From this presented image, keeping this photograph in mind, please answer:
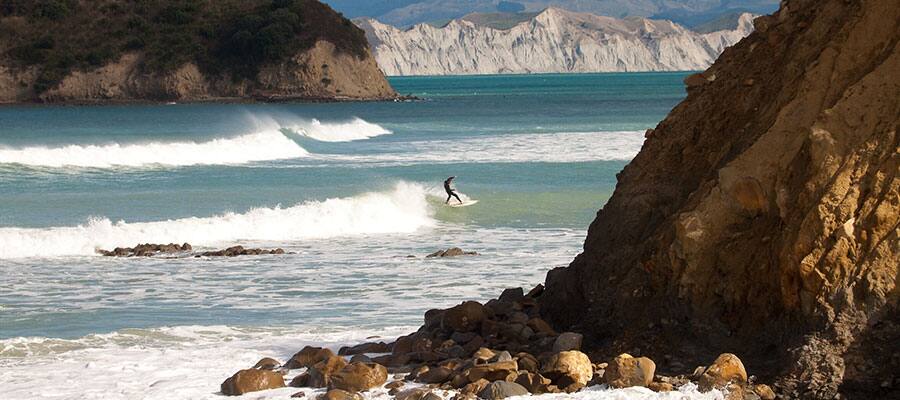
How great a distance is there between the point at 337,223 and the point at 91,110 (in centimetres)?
7060

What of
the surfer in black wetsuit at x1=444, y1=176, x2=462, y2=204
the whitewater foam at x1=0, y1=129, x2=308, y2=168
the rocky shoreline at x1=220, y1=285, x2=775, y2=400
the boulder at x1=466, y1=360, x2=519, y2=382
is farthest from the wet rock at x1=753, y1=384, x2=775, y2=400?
the whitewater foam at x1=0, y1=129, x2=308, y2=168

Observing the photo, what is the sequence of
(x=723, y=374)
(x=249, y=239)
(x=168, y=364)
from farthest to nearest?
(x=249, y=239) < (x=168, y=364) < (x=723, y=374)

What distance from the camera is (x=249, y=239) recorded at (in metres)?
22.7

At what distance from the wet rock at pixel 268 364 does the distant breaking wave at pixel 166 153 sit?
30.5 m

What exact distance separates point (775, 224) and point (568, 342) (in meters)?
1.61

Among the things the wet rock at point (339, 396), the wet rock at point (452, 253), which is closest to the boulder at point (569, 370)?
the wet rock at point (339, 396)

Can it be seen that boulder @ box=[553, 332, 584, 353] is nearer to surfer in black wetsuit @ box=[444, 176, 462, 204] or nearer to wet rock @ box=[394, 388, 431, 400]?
wet rock @ box=[394, 388, 431, 400]

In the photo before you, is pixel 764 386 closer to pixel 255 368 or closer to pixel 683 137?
pixel 683 137

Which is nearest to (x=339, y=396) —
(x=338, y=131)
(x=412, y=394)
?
(x=412, y=394)

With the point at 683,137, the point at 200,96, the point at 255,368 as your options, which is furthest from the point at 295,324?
the point at 200,96

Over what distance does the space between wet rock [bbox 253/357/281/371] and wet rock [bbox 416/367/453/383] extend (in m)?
1.31

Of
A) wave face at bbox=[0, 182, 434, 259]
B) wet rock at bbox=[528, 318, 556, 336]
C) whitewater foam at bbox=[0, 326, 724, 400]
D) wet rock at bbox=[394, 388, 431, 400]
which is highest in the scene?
wet rock at bbox=[528, 318, 556, 336]

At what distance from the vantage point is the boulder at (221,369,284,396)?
9.65 m

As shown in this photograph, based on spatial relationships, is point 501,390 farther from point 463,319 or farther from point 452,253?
point 452,253
